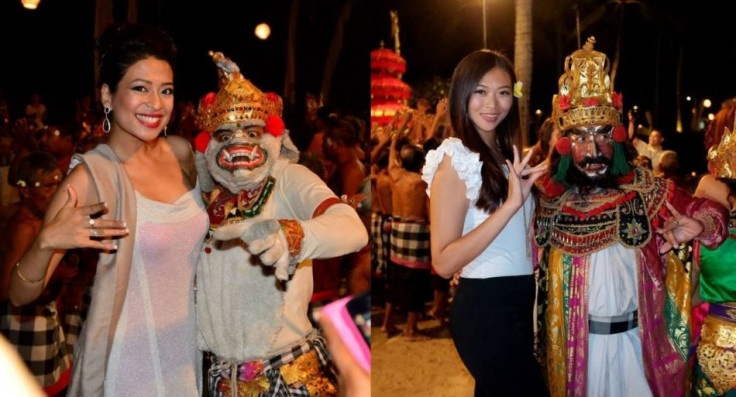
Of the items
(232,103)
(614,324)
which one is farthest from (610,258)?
(232,103)

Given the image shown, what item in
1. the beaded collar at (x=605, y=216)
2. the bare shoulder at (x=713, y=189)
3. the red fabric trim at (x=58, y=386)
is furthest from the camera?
the red fabric trim at (x=58, y=386)

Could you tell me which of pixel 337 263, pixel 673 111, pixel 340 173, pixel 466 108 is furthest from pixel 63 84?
pixel 673 111

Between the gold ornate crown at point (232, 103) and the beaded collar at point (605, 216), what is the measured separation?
1379 millimetres

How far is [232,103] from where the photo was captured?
2.47 metres

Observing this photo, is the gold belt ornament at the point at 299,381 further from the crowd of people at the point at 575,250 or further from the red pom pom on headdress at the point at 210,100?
the red pom pom on headdress at the point at 210,100

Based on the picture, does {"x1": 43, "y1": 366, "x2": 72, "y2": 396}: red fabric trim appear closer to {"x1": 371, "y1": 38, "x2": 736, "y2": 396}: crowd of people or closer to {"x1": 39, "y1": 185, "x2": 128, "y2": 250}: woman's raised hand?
{"x1": 39, "y1": 185, "x2": 128, "y2": 250}: woman's raised hand

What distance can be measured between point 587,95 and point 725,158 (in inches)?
30.3

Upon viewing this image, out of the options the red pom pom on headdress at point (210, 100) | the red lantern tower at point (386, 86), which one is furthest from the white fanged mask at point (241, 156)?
the red lantern tower at point (386, 86)

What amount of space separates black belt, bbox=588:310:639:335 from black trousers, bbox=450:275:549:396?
17.2 inches

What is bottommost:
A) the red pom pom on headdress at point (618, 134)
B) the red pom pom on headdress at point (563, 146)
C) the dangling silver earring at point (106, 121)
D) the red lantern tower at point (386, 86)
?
the red pom pom on headdress at point (563, 146)

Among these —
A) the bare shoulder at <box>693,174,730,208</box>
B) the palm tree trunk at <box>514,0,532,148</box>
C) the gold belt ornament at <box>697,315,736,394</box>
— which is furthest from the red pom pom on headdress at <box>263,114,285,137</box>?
the palm tree trunk at <box>514,0,532,148</box>

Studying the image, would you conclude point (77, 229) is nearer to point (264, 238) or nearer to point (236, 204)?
point (236, 204)

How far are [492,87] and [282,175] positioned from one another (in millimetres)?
943

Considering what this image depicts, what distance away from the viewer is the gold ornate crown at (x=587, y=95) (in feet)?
9.71
